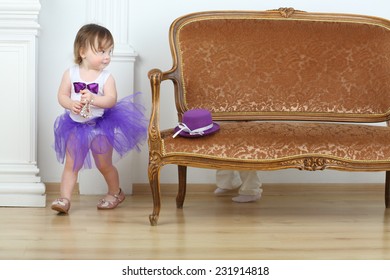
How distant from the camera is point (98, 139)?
4.45 meters

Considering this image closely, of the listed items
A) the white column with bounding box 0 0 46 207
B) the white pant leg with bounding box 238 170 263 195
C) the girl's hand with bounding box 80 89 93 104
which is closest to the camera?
the girl's hand with bounding box 80 89 93 104

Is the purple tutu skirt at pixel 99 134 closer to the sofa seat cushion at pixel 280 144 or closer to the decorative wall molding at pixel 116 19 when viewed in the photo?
the sofa seat cushion at pixel 280 144

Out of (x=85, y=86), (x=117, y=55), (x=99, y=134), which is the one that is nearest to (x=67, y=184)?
(x=99, y=134)

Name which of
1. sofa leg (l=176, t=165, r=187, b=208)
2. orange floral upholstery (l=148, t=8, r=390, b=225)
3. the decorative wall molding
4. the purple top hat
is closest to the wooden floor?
sofa leg (l=176, t=165, r=187, b=208)

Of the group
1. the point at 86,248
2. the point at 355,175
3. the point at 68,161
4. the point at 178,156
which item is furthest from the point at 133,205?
the point at 355,175

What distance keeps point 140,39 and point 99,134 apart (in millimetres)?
957

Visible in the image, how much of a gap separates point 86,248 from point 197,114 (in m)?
0.96

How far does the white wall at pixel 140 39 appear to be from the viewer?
5.04 m

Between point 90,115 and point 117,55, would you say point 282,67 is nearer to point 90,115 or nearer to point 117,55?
point 117,55

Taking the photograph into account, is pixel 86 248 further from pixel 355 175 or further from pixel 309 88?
pixel 355 175

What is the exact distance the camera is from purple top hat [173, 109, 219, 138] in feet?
13.3

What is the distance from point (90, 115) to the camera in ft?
14.4

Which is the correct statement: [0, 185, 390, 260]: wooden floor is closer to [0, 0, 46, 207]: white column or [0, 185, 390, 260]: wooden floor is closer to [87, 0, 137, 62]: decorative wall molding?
[0, 0, 46, 207]: white column

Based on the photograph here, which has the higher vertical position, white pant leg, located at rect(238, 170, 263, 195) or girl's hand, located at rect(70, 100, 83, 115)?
girl's hand, located at rect(70, 100, 83, 115)
